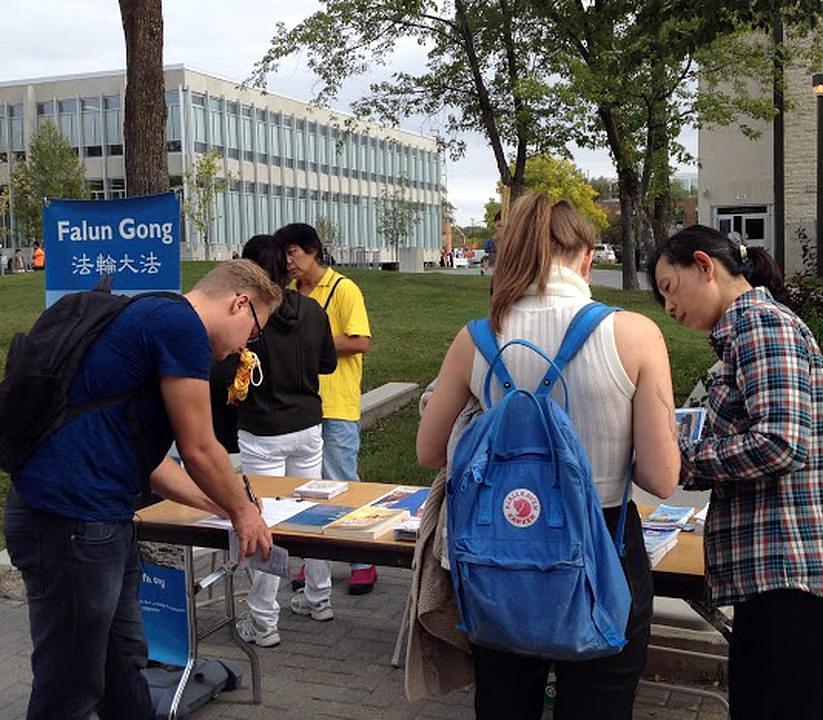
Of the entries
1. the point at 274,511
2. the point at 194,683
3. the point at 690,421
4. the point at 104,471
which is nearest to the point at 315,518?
the point at 274,511

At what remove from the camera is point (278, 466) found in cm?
486

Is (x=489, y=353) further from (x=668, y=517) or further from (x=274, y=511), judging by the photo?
(x=274, y=511)

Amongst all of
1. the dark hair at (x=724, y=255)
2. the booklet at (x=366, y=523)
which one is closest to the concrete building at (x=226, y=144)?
the booklet at (x=366, y=523)

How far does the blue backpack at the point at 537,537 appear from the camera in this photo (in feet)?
6.98

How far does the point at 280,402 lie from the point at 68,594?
2.14 meters

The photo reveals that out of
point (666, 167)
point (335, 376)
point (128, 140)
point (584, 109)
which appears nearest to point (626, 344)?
point (335, 376)

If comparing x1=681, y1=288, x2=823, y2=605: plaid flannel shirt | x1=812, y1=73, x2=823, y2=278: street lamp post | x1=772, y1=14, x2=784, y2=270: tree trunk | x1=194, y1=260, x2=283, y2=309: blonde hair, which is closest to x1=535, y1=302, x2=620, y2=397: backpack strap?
x1=681, y1=288, x2=823, y2=605: plaid flannel shirt

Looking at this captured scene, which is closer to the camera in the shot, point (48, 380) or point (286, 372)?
point (48, 380)

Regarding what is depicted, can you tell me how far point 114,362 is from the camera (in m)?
2.59

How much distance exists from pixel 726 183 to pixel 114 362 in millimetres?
39560

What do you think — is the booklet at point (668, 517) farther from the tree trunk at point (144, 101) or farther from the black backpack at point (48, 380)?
the tree trunk at point (144, 101)

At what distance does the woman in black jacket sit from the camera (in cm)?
474

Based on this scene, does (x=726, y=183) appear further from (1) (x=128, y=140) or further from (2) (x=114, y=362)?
(2) (x=114, y=362)

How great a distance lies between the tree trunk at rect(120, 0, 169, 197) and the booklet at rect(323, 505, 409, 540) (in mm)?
4115
